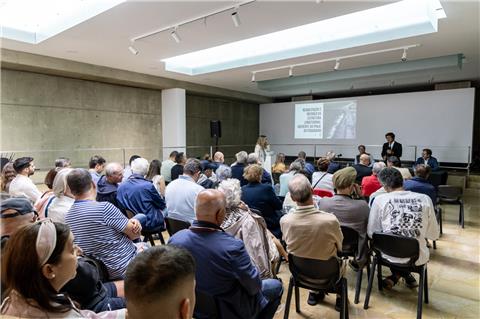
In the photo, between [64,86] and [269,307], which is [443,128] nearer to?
[269,307]

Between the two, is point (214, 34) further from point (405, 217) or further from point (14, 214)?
point (14, 214)

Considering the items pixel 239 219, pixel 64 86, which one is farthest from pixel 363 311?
pixel 64 86

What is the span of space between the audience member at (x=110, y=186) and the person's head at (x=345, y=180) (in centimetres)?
211

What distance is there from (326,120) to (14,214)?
10364 mm

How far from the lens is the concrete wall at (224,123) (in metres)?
10.8

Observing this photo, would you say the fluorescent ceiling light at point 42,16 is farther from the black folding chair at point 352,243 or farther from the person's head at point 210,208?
the black folding chair at point 352,243

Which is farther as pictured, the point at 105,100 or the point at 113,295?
the point at 105,100

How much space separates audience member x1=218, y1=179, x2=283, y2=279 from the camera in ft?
6.72

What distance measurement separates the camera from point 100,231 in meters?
1.95

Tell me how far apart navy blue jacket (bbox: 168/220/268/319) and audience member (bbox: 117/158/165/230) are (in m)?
1.59

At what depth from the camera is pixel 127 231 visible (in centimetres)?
206

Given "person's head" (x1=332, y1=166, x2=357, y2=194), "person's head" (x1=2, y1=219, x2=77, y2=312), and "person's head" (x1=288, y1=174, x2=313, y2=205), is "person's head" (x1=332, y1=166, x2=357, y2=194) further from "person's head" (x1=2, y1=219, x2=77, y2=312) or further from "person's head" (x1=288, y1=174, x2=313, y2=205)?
"person's head" (x1=2, y1=219, x2=77, y2=312)

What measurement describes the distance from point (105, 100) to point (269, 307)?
8039 mm

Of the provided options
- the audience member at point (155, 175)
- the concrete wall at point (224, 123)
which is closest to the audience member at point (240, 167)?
the audience member at point (155, 175)
